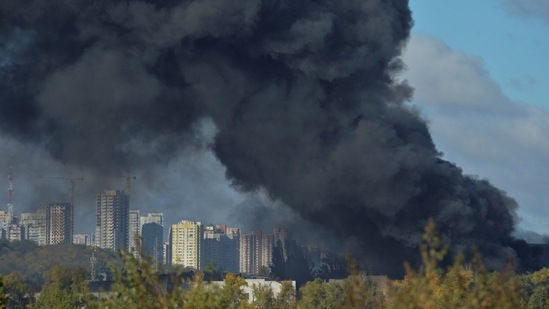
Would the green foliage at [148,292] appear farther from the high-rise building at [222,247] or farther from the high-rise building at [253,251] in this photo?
the high-rise building at [222,247]

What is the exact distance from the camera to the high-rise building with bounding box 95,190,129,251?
194 metres

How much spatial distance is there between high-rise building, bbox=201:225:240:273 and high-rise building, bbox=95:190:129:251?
11791 millimetres

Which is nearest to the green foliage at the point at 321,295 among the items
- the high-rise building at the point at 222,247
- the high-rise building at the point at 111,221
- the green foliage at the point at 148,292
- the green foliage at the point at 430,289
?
the green foliage at the point at 148,292

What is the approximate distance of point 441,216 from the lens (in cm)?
5991

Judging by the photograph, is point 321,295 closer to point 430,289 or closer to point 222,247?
point 430,289

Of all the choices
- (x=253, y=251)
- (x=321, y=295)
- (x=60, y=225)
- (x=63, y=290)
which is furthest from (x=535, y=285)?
(x=60, y=225)

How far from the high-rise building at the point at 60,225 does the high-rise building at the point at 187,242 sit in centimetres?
1452

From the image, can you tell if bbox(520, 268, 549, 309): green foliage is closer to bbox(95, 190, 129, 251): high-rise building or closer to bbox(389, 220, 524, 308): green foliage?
bbox(389, 220, 524, 308): green foliage

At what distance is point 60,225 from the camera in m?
195

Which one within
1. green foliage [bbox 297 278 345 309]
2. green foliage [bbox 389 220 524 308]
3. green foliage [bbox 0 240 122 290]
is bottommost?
green foliage [bbox 389 220 524 308]

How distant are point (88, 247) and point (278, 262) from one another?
3211 inches

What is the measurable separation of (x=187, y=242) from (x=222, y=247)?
18.4 feet

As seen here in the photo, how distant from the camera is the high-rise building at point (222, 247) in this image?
581 feet

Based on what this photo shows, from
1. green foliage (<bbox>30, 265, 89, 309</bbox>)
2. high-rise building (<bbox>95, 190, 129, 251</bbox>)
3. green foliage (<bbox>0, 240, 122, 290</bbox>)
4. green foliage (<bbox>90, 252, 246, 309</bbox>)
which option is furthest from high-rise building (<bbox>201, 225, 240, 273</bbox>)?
green foliage (<bbox>90, 252, 246, 309</bbox>)
